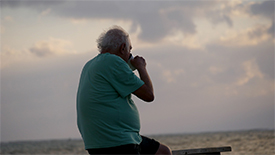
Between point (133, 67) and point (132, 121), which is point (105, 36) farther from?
point (132, 121)

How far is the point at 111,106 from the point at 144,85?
28 centimetres

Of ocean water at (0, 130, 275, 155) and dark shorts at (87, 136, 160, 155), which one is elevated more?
dark shorts at (87, 136, 160, 155)

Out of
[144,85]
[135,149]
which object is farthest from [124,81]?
[135,149]

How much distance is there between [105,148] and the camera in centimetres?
226

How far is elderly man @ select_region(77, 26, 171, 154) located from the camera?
224cm

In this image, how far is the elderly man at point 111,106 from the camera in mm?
2240

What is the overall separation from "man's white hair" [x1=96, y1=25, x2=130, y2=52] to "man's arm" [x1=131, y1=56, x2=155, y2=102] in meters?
0.16

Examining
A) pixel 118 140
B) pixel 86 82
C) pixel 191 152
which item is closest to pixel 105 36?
pixel 86 82

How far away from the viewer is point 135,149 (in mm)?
2279

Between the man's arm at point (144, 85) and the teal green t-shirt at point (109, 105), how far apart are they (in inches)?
1.9

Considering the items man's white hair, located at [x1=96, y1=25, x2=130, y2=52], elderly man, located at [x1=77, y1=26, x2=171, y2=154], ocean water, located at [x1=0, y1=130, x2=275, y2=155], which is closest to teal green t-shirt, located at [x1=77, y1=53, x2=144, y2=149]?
elderly man, located at [x1=77, y1=26, x2=171, y2=154]

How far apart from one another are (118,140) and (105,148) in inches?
4.5

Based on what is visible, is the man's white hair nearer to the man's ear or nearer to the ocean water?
the man's ear

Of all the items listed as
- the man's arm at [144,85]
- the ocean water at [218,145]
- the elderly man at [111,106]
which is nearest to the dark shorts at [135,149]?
the elderly man at [111,106]
